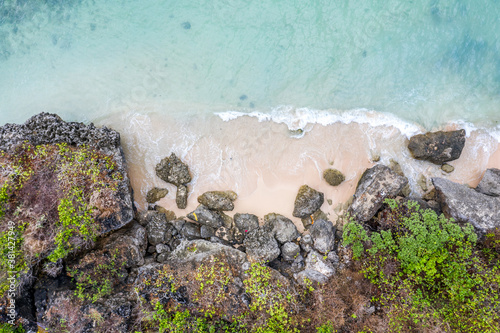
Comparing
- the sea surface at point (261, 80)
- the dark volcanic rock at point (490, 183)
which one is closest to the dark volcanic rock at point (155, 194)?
the sea surface at point (261, 80)

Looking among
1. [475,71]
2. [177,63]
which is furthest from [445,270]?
[177,63]

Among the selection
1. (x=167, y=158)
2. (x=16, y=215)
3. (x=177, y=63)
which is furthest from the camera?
Answer: (x=177, y=63)

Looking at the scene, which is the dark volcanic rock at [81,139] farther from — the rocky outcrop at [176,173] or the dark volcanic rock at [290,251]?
the dark volcanic rock at [290,251]

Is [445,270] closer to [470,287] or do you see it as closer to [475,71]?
[470,287]

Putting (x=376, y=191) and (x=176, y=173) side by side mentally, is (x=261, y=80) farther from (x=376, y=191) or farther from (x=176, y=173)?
(x=376, y=191)

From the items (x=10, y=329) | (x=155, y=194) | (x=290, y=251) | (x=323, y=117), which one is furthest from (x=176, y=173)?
(x=10, y=329)
